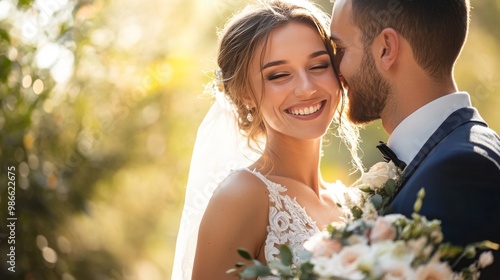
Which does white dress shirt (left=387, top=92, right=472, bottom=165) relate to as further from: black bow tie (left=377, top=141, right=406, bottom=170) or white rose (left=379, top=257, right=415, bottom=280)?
white rose (left=379, top=257, right=415, bottom=280)

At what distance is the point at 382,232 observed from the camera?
200cm

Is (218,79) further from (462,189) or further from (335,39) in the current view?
(462,189)

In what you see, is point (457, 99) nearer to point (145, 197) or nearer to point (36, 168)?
point (36, 168)

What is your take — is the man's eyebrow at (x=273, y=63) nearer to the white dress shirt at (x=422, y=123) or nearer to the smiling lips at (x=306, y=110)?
the smiling lips at (x=306, y=110)

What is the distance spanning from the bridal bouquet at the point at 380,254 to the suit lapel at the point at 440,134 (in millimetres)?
437

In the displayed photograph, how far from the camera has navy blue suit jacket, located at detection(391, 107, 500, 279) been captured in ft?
7.39

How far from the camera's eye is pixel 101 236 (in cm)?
598

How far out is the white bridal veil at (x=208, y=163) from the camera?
11.9ft

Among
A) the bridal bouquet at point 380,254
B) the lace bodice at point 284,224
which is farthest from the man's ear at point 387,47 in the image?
the bridal bouquet at point 380,254

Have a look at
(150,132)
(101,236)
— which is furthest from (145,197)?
(101,236)

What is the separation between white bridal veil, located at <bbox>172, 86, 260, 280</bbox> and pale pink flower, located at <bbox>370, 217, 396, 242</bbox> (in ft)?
5.50

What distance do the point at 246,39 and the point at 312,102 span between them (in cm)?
41

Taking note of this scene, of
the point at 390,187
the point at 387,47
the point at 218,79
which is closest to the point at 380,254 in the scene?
the point at 390,187

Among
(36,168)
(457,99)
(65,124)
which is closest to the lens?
(457,99)
